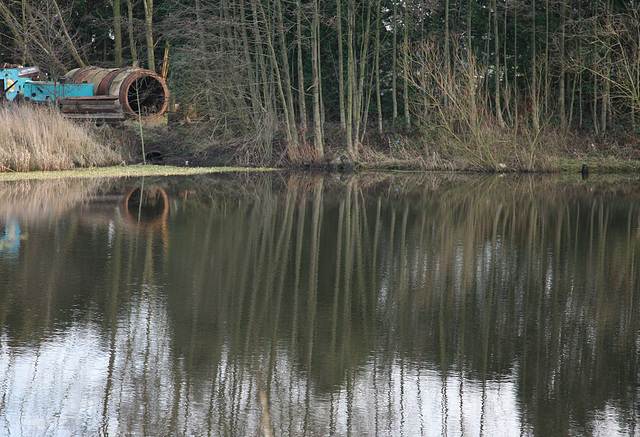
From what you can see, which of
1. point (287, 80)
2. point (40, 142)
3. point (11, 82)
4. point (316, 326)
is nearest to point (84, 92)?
point (11, 82)

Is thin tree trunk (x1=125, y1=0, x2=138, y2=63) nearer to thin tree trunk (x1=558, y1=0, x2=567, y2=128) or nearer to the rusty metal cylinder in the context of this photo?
the rusty metal cylinder

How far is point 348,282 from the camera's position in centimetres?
800

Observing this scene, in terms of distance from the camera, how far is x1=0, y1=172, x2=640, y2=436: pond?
4.49 m

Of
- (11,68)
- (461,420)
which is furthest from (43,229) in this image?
(11,68)

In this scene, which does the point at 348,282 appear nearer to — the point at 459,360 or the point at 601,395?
the point at 459,360

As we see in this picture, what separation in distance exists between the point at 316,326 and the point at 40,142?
1833cm

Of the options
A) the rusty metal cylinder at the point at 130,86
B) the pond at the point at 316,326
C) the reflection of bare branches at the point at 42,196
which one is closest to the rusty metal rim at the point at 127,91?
the rusty metal cylinder at the point at 130,86

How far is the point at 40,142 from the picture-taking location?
22.1 meters

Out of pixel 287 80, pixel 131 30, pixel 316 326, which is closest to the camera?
pixel 316 326

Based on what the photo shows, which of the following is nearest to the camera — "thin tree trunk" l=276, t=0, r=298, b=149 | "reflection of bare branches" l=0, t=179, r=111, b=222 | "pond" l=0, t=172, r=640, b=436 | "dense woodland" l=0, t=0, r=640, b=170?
"pond" l=0, t=172, r=640, b=436

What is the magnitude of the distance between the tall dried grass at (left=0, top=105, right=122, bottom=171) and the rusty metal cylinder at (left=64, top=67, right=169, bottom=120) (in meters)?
4.91

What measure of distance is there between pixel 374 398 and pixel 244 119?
81.4 ft

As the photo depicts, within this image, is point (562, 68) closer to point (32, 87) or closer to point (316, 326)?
point (32, 87)

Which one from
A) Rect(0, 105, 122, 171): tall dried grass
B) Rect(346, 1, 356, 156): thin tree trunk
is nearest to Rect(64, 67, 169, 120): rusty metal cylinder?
Rect(0, 105, 122, 171): tall dried grass
